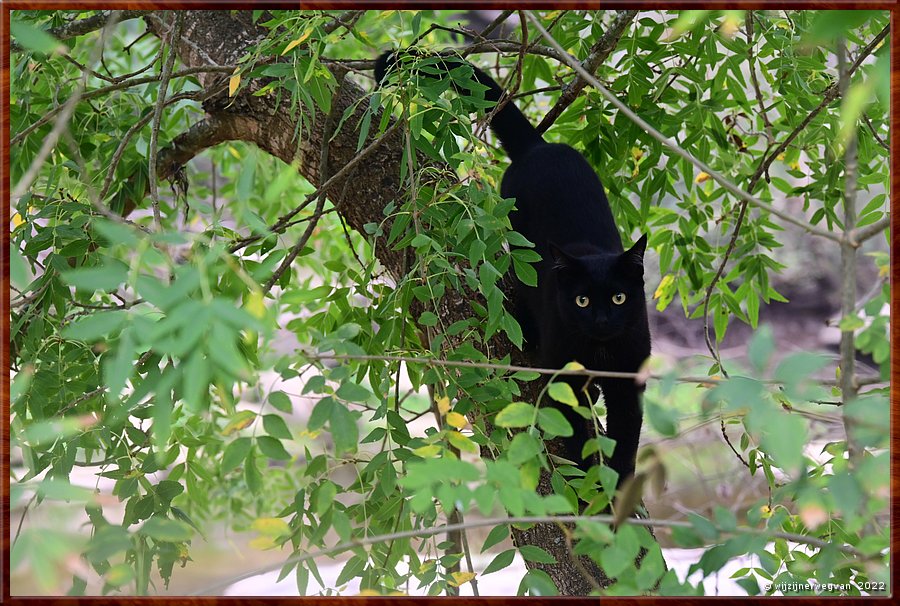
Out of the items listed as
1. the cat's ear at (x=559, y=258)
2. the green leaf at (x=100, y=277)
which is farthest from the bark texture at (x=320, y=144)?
the green leaf at (x=100, y=277)

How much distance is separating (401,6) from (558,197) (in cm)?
91

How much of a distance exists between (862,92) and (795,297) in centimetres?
525

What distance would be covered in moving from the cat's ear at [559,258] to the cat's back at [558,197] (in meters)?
0.21

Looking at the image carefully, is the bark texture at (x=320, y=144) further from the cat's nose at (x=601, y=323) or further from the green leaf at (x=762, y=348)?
the green leaf at (x=762, y=348)

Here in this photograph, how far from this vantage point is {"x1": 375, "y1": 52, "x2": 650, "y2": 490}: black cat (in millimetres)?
1538

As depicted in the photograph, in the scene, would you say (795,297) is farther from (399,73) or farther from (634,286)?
(399,73)

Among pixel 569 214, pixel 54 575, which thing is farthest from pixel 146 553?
pixel 569 214

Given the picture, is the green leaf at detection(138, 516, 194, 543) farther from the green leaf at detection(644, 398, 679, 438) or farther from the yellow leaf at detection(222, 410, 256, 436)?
the green leaf at detection(644, 398, 679, 438)

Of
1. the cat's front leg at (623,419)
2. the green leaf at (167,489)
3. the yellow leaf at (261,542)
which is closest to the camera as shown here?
the yellow leaf at (261,542)

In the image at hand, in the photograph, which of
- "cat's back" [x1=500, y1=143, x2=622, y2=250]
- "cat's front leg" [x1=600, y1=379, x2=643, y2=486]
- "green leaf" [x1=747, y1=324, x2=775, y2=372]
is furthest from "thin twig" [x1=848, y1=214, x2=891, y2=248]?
"cat's back" [x1=500, y1=143, x2=622, y2=250]

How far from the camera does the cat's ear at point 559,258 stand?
1.48 m

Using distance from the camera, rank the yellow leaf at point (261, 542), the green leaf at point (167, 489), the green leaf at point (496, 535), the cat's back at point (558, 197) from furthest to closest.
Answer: the cat's back at point (558, 197)
the green leaf at point (167, 489)
the green leaf at point (496, 535)
the yellow leaf at point (261, 542)

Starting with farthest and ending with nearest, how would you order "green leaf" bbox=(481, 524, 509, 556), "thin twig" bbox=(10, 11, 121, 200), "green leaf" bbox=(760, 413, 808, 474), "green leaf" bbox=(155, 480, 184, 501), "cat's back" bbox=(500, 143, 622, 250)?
1. "cat's back" bbox=(500, 143, 622, 250)
2. "green leaf" bbox=(155, 480, 184, 501)
3. "green leaf" bbox=(481, 524, 509, 556)
4. "thin twig" bbox=(10, 11, 121, 200)
5. "green leaf" bbox=(760, 413, 808, 474)

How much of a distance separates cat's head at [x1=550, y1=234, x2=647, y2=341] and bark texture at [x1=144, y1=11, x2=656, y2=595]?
143 millimetres
